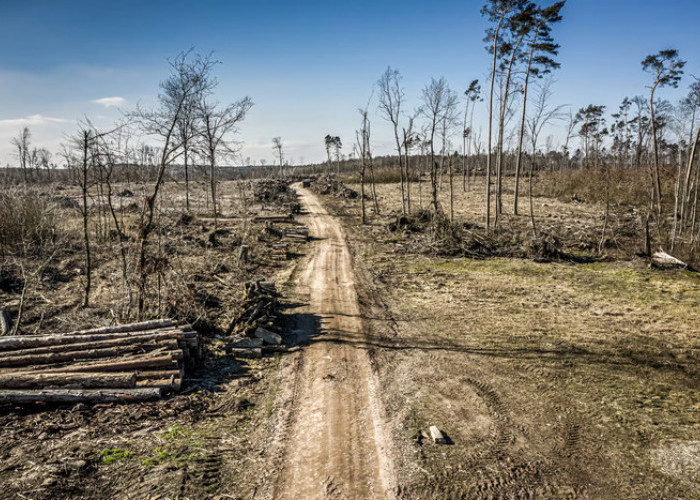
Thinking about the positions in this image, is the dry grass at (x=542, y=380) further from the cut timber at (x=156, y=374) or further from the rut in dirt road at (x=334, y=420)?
the cut timber at (x=156, y=374)

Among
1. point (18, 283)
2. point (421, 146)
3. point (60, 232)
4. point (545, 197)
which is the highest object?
point (421, 146)

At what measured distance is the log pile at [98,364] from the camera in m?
6.98

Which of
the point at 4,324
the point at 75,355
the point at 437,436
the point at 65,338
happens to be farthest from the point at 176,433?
the point at 4,324

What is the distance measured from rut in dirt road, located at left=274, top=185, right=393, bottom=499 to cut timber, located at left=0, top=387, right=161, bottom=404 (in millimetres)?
3013

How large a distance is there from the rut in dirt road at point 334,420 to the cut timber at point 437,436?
912 mm

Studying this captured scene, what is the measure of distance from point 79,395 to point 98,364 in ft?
2.57

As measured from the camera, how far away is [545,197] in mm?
44312

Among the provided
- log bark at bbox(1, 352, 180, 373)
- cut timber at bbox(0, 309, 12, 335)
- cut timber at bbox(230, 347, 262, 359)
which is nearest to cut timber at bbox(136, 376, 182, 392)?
log bark at bbox(1, 352, 180, 373)

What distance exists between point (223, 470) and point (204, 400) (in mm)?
2195

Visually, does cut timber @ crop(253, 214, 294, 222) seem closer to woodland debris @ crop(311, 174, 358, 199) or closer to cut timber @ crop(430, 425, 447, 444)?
woodland debris @ crop(311, 174, 358, 199)

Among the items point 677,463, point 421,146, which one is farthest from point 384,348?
point 421,146

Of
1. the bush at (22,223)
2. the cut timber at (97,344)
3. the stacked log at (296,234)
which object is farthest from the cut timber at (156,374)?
the stacked log at (296,234)

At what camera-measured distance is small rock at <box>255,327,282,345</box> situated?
10.3m

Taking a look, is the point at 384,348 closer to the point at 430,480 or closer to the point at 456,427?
the point at 456,427
